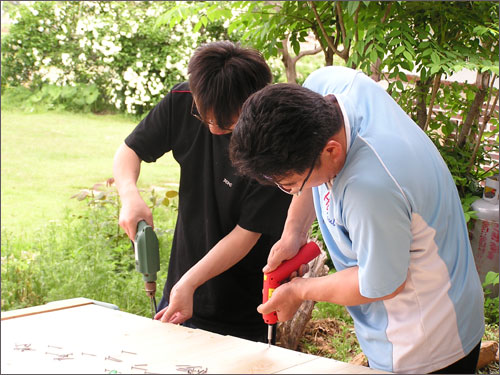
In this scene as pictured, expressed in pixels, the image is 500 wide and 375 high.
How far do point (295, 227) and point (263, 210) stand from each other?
0.41ft

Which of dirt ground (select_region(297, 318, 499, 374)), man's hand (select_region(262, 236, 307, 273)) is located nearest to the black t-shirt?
man's hand (select_region(262, 236, 307, 273))

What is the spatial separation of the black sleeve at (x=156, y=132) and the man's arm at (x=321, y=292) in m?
0.79

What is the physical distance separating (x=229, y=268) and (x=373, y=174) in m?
0.88

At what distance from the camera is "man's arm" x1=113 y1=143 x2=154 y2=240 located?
2.16 metres

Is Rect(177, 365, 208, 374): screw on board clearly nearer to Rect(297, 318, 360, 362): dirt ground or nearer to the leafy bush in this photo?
Rect(297, 318, 360, 362): dirt ground

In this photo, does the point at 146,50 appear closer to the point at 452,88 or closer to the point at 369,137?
the point at 452,88

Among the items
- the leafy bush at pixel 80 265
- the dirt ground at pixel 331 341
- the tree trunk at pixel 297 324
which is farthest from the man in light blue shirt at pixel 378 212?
the leafy bush at pixel 80 265

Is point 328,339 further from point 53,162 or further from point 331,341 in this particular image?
point 53,162

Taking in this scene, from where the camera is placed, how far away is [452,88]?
4070 millimetres

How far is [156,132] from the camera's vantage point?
84.8 inches

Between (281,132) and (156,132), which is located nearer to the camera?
(281,132)

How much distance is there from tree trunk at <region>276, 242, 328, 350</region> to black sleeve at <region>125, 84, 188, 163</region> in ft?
4.72

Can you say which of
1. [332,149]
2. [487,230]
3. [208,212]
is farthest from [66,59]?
[332,149]

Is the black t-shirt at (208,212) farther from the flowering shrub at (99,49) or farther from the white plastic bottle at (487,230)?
the flowering shrub at (99,49)
